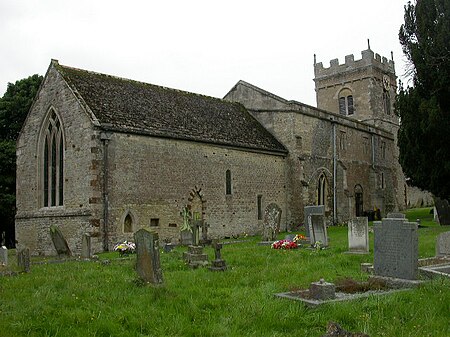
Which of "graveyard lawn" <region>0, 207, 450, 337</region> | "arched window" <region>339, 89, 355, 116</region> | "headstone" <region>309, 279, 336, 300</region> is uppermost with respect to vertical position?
"arched window" <region>339, 89, 355, 116</region>

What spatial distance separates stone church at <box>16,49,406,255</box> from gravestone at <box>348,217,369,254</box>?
879 centimetres

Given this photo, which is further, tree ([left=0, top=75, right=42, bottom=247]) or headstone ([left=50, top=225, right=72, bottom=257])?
tree ([left=0, top=75, right=42, bottom=247])

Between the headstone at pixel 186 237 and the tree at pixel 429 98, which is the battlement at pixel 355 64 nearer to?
the tree at pixel 429 98

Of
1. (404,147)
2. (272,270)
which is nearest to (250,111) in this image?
(404,147)

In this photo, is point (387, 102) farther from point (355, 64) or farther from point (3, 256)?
point (3, 256)

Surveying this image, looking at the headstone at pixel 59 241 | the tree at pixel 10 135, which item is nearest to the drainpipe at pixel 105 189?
the headstone at pixel 59 241

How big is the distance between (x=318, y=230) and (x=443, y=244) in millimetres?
4572

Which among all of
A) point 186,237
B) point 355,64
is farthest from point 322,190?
point 355,64

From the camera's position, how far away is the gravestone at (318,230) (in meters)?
16.2

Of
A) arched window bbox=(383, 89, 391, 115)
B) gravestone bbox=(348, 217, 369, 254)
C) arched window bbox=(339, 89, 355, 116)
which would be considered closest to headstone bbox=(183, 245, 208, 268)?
gravestone bbox=(348, 217, 369, 254)

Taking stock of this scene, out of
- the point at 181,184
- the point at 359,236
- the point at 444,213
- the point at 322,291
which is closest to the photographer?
the point at 322,291

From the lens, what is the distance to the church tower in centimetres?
4250

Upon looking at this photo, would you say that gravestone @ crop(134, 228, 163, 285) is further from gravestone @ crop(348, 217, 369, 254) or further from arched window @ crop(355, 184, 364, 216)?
arched window @ crop(355, 184, 364, 216)

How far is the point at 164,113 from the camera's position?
948 inches
